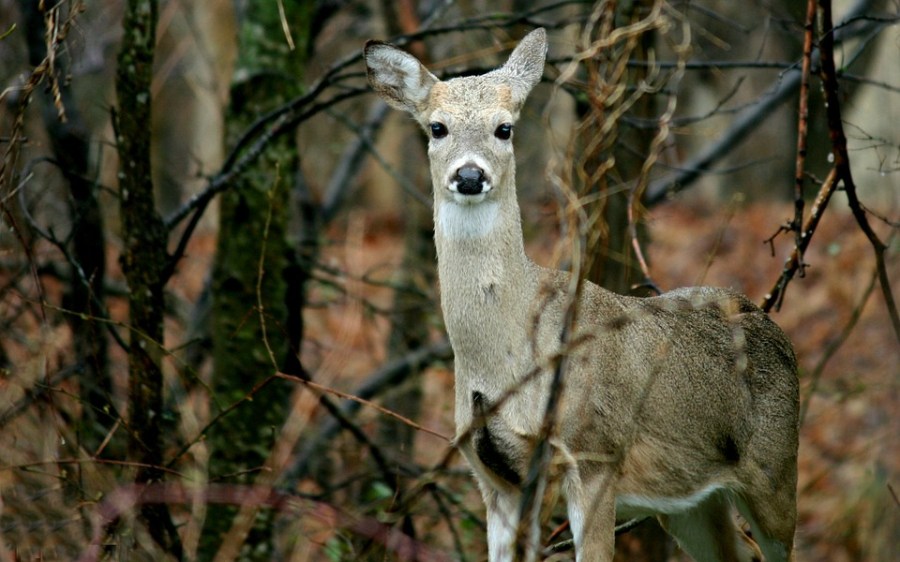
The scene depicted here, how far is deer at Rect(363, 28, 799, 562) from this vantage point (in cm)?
535

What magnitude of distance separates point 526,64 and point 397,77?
605 mm

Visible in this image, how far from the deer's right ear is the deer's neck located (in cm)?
68

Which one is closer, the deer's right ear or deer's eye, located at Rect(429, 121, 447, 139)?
deer's eye, located at Rect(429, 121, 447, 139)

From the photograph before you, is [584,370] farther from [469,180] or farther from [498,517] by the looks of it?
[469,180]

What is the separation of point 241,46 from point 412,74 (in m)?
2.26

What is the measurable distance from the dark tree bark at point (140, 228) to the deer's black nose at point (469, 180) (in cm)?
182

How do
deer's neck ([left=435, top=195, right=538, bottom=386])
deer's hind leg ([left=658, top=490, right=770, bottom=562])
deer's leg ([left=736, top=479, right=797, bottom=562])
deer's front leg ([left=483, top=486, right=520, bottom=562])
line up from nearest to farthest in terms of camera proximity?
deer's neck ([left=435, top=195, right=538, bottom=386])
deer's front leg ([left=483, top=486, right=520, bottom=562])
deer's leg ([left=736, top=479, right=797, bottom=562])
deer's hind leg ([left=658, top=490, right=770, bottom=562])

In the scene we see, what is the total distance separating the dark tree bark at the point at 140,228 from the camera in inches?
245

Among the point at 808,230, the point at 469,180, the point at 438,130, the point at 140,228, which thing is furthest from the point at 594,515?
the point at 140,228

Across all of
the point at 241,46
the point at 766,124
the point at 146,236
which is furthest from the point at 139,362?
the point at 766,124

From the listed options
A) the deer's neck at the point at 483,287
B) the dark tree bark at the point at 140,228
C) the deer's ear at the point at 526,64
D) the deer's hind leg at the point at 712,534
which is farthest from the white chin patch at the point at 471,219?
the deer's hind leg at the point at 712,534

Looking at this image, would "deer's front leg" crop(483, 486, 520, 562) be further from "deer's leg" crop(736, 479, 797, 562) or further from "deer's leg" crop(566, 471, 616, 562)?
"deer's leg" crop(736, 479, 797, 562)

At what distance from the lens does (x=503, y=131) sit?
5.64m

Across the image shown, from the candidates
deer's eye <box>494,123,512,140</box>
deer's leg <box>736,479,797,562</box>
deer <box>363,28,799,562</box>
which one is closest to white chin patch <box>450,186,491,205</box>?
deer <box>363,28,799,562</box>
